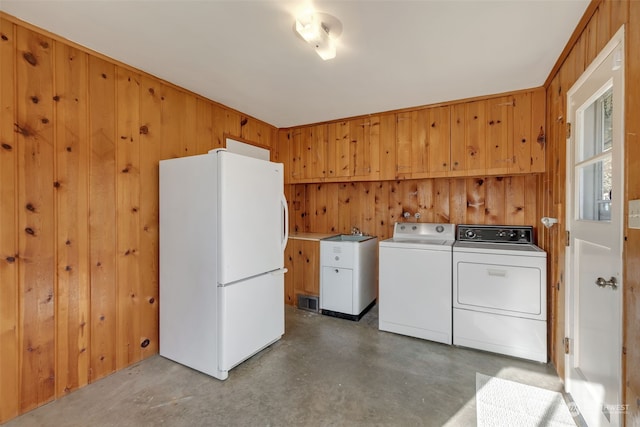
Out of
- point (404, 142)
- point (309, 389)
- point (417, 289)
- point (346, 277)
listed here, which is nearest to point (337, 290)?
point (346, 277)

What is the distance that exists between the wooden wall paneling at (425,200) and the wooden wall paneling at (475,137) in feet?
1.82

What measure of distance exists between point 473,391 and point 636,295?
1.24m

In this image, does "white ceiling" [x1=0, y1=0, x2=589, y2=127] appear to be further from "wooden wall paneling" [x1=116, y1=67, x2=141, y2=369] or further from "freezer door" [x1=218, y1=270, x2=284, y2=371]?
"freezer door" [x1=218, y1=270, x2=284, y2=371]

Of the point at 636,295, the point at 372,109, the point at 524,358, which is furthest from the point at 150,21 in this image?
the point at 524,358

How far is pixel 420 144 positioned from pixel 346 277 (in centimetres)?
164

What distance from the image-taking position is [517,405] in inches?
70.4

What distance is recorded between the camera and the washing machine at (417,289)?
101 inches

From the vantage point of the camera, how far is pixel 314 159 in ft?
11.8

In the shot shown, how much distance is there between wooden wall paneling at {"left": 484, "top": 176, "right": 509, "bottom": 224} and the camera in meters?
2.94

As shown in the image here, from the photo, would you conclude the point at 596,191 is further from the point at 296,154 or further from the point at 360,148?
the point at 296,154

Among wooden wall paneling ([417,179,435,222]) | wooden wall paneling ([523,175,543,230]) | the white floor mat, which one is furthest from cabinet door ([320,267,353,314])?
wooden wall paneling ([523,175,543,230])

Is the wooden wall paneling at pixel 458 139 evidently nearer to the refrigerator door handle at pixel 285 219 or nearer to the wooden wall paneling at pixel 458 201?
the wooden wall paneling at pixel 458 201

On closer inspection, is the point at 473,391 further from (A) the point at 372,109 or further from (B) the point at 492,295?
(A) the point at 372,109

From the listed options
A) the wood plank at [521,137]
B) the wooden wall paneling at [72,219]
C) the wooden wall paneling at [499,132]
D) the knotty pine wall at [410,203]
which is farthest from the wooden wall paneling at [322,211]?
the wooden wall paneling at [72,219]
